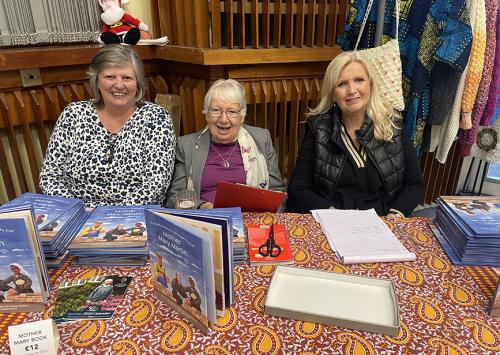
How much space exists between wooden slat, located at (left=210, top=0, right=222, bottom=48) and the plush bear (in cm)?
49

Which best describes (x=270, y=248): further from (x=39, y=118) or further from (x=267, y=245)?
(x=39, y=118)

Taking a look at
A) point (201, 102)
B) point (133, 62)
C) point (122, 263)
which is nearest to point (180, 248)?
point (122, 263)

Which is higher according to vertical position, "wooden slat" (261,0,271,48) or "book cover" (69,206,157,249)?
"wooden slat" (261,0,271,48)

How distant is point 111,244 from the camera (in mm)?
1086

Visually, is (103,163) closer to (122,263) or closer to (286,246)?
(122,263)

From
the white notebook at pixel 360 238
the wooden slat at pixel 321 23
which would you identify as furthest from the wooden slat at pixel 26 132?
the wooden slat at pixel 321 23

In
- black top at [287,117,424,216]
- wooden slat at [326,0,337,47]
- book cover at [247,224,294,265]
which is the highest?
wooden slat at [326,0,337,47]

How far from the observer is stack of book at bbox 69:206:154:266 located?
1.08 metres

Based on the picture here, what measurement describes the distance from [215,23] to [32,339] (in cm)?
201

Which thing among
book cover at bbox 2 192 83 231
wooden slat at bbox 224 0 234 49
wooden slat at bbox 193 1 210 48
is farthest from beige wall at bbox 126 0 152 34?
book cover at bbox 2 192 83 231

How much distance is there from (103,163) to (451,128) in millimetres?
1973

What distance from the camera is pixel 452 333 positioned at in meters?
0.86

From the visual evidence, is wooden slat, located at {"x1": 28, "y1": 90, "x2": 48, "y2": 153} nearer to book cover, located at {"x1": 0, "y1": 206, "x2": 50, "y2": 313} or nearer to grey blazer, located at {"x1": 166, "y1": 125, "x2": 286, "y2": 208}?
grey blazer, located at {"x1": 166, "y1": 125, "x2": 286, "y2": 208}

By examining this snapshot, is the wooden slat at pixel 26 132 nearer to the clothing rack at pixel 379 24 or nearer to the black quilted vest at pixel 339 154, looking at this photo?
the black quilted vest at pixel 339 154
